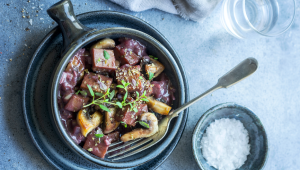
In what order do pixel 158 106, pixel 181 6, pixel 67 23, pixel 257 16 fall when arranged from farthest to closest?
1. pixel 257 16
2. pixel 181 6
3. pixel 158 106
4. pixel 67 23

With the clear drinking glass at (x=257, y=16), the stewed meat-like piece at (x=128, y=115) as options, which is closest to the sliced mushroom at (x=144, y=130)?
the stewed meat-like piece at (x=128, y=115)

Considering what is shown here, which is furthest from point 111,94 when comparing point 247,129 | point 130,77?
point 247,129

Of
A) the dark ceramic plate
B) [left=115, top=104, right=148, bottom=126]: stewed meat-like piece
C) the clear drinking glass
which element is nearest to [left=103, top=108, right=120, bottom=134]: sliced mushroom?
[left=115, top=104, right=148, bottom=126]: stewed meat-like piece

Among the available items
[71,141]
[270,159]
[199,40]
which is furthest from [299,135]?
[71,141]

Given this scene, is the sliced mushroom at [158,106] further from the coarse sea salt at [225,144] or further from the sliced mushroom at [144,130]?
the coarse sea salt at [225,144]

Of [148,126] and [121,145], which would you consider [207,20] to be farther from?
[121,145]

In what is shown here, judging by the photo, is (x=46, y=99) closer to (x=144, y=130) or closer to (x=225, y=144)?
(x=144, y=130)

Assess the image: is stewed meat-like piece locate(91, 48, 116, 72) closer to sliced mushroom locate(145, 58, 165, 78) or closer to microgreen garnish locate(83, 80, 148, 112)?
microgreen garnish locate(83, 80, 148, 112)
